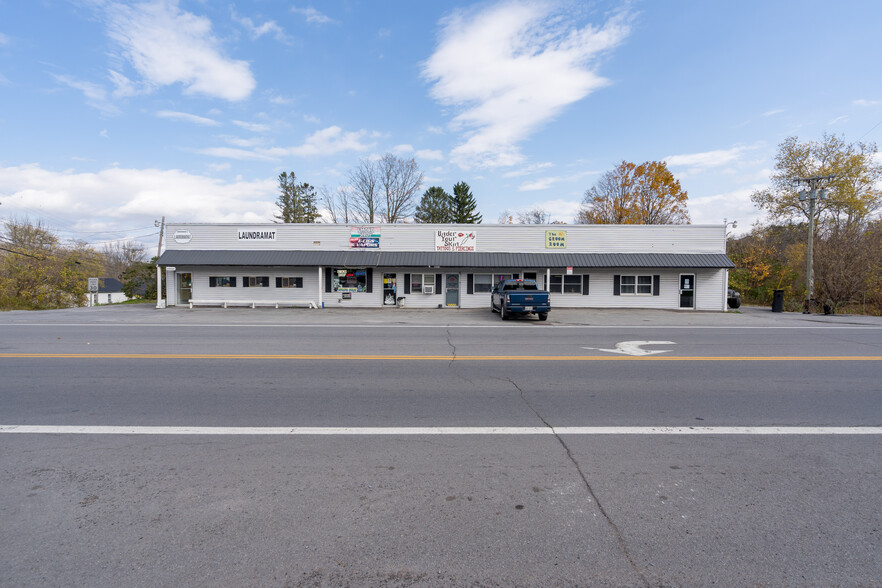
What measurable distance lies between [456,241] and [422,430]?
21.7 metres

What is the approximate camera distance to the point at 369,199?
4838 centimetres

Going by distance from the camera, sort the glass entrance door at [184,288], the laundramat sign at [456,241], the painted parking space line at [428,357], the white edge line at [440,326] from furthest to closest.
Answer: the glass entrance door at [184,288]
the laundramat sign at [456,241]
the white edge line at [440,326]
the painted parking space line at [428,357]

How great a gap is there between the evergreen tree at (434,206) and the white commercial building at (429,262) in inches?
1213

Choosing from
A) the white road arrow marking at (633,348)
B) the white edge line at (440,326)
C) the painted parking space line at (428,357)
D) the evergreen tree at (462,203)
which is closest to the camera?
the painted parking space line at (428,357)

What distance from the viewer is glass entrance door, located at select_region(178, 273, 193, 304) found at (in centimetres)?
2661

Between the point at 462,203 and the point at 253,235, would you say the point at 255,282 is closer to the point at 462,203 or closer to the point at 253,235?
the point at 253,235

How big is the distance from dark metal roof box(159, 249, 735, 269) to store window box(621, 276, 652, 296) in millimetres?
1341

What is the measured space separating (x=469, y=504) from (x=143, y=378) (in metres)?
6.65

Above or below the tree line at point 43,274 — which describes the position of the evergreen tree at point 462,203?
above

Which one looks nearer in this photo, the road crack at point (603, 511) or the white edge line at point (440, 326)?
the road crack at point (603, 511)

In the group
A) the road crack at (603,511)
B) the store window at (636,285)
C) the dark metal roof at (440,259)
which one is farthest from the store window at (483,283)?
the road crack at (603,511)

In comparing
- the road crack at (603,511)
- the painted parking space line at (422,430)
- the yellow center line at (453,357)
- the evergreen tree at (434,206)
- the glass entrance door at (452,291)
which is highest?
the evergreen tree at (434,206)

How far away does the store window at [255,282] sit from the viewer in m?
26.2

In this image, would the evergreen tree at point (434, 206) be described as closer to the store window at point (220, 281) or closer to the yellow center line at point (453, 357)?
the store window at point (220, 281)
